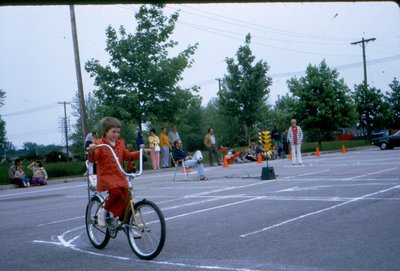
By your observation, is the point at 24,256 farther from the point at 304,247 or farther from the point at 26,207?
the point at 26,207

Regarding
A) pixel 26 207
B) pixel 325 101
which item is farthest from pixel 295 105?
pixel 26 207

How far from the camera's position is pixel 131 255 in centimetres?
610

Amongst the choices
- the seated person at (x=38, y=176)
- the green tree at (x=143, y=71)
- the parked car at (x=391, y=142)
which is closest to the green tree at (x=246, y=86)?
the parked car at (x=391, y=142)

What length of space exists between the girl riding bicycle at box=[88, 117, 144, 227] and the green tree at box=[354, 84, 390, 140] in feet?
134

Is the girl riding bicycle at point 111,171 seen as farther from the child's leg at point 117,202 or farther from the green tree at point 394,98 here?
the green tree at point 394,98

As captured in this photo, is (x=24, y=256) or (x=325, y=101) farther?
(x=325, y=101)

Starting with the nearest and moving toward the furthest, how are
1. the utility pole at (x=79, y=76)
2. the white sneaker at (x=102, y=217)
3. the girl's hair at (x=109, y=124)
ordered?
1. the girl's hair at (x=109, y=124)
2. the white sneaker at (x=102, y=217)
3. the utility pole at (x=79, y=76)

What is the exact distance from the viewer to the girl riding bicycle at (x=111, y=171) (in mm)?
6016

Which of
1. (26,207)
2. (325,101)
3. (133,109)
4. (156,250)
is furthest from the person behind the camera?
(325,101)

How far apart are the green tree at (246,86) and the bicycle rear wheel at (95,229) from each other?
117ft

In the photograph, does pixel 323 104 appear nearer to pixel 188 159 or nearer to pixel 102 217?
pixel 188 159

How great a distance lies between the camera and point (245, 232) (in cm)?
711

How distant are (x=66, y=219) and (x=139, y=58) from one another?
714 inches

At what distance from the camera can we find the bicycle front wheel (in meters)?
5.63
